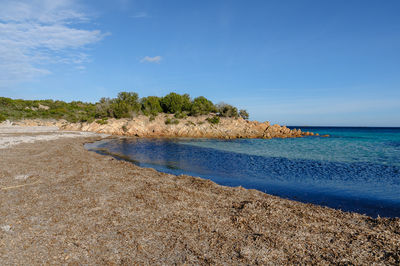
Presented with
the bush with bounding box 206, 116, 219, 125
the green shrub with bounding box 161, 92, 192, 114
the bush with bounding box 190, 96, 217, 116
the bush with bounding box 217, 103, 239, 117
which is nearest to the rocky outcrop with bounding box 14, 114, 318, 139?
the bush with bounding box 206, 116, 219, 125

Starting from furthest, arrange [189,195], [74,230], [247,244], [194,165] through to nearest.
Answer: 1. [194,165]
2. [189,195]
3. [74,230]
4. [247,244]

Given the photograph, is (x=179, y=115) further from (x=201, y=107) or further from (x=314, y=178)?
(x=314, y=178)

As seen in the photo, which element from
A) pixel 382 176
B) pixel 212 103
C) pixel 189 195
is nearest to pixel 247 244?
pixel 189 195

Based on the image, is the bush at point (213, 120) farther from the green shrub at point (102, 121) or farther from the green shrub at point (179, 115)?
the green shrub at point (102, 121)

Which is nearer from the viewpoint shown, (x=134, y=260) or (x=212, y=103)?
(x=134, y=260)

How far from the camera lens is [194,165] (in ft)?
63.0

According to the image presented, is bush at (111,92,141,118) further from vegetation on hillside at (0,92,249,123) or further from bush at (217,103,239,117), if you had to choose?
bush at (217,103,239,117)

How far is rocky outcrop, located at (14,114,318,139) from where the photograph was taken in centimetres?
4853

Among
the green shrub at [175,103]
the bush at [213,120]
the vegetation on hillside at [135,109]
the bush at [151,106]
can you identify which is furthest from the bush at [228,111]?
the bush at [151,106]

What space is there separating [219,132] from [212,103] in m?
13.2

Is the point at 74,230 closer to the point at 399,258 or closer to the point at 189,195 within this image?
the point at 189,195

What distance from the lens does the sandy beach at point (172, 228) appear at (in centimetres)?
524

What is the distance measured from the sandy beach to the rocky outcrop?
38330mm

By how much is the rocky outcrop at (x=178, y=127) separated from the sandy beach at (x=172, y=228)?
38.3m
